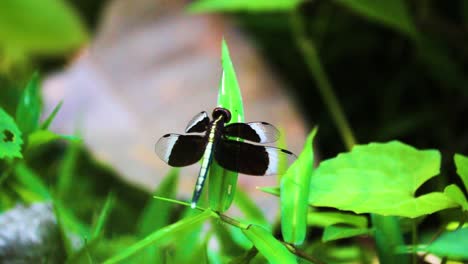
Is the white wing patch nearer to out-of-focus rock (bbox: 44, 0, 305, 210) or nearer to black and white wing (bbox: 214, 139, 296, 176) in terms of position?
black and white wing (bbox: 214, 139, 296, 176)

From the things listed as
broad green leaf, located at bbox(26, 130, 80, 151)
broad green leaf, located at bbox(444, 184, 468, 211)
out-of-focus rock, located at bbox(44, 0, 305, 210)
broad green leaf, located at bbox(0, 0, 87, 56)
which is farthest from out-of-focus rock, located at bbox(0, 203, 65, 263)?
broad green leaf, located at bbox(0, 0, 87, 56)

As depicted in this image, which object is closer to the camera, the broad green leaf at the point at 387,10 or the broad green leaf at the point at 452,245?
the broad green leaf at the point at 452,245

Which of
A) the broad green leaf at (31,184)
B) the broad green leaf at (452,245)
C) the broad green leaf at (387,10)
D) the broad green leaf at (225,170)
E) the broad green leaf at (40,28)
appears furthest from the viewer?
the broad green leaf at (40,28)

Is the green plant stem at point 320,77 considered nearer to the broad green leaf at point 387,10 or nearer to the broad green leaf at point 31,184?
the broad green leaf at point 387,10

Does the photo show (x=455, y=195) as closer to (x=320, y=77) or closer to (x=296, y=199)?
(x=296, y=199)

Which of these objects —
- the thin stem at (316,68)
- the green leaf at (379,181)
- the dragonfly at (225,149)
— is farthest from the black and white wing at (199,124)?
the thin stem at (316,68)

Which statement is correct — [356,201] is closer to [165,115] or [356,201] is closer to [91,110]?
[165,115]

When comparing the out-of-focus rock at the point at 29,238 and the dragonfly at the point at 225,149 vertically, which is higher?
the dragonfly at the point at 225,149

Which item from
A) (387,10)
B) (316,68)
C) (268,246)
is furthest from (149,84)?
(268,246)
